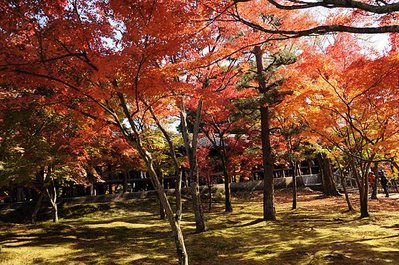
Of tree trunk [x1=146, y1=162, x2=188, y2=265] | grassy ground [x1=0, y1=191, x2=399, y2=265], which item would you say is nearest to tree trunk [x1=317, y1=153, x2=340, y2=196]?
grassy ground [x1=0, y1=191, x2=399, y2=265]

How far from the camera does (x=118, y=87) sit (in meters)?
7.70

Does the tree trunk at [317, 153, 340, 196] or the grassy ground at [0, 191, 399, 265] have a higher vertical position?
the tree trunk at [317, 153, 340, 196]

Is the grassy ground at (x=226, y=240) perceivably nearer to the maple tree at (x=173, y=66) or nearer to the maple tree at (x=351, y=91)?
the maple tree at (x=173, y=66)

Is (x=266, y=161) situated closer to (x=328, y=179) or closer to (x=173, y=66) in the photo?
(x=173, y=66)

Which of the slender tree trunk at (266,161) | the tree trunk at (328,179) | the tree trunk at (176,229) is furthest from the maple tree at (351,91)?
the tree trunk at (328,179)

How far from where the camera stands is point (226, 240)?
37.2 feet

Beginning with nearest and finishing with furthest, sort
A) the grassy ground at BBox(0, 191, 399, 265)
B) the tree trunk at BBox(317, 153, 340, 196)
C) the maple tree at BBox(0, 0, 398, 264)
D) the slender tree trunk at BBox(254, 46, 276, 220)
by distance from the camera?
1. the maple tree at BBox(0, 0, 398, 264)
2. the grassy ground at BBox(0, 191, 399, 265)
3. the slender tree trunk at BBox(254, 46, 276, 220)
4. the tree trunk at BBox(317, 153, 340, 196)

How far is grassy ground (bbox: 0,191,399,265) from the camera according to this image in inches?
360

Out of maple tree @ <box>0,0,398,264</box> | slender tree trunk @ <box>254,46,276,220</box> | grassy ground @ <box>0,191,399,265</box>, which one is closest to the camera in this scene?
maple tree @ <box>0,0,398,264</box>

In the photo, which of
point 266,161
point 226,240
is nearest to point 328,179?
point 266,161

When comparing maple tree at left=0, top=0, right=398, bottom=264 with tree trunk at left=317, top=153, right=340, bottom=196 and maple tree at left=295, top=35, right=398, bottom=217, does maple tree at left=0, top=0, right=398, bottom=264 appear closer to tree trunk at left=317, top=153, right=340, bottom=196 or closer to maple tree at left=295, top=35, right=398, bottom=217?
maple tree at left=295, top=35, right=398, bottom=217

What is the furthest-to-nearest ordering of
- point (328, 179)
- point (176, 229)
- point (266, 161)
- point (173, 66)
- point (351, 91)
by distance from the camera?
1. point (328, 179)
2. point (266, 161)
3. point (351, 91)
4. point (173, 66)
5. point (176, 229)

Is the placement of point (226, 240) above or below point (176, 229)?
below

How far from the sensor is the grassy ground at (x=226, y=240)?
915 centimetres
